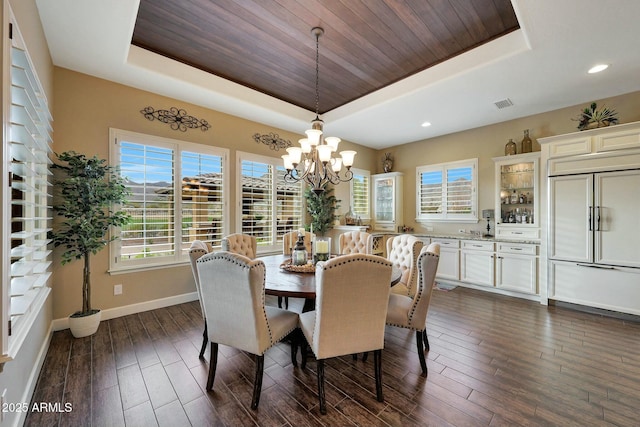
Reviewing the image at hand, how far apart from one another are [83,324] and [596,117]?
6.68 metres

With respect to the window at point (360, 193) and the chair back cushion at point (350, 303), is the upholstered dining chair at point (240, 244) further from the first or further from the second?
the window at point (360, 193)

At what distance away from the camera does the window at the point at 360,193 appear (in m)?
6.11

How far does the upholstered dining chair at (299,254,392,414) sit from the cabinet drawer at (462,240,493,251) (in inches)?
139

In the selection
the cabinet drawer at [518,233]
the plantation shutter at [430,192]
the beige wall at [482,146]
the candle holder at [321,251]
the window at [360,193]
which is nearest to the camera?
the candle holder at [321,251]

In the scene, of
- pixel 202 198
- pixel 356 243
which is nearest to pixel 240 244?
pixel 202 198

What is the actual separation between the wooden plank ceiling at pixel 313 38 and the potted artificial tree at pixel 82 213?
5.00 feet

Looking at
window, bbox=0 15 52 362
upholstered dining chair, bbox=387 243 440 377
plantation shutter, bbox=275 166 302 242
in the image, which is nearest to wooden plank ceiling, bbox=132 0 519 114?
window, bbox=0 15 52 362

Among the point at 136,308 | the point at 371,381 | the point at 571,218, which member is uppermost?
the point at 571,218

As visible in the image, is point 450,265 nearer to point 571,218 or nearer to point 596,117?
point 571,218

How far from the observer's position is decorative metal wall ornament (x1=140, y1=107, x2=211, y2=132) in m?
3.52

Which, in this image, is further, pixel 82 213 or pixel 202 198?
pixel 202 198

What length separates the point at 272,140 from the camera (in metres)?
4.78

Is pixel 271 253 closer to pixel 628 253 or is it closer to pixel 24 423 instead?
pixel 24 423

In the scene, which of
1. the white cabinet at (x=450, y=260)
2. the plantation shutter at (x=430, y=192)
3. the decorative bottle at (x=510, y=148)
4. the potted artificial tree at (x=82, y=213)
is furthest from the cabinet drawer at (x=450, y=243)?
the potted artificial tree at (x=82, y=213)
